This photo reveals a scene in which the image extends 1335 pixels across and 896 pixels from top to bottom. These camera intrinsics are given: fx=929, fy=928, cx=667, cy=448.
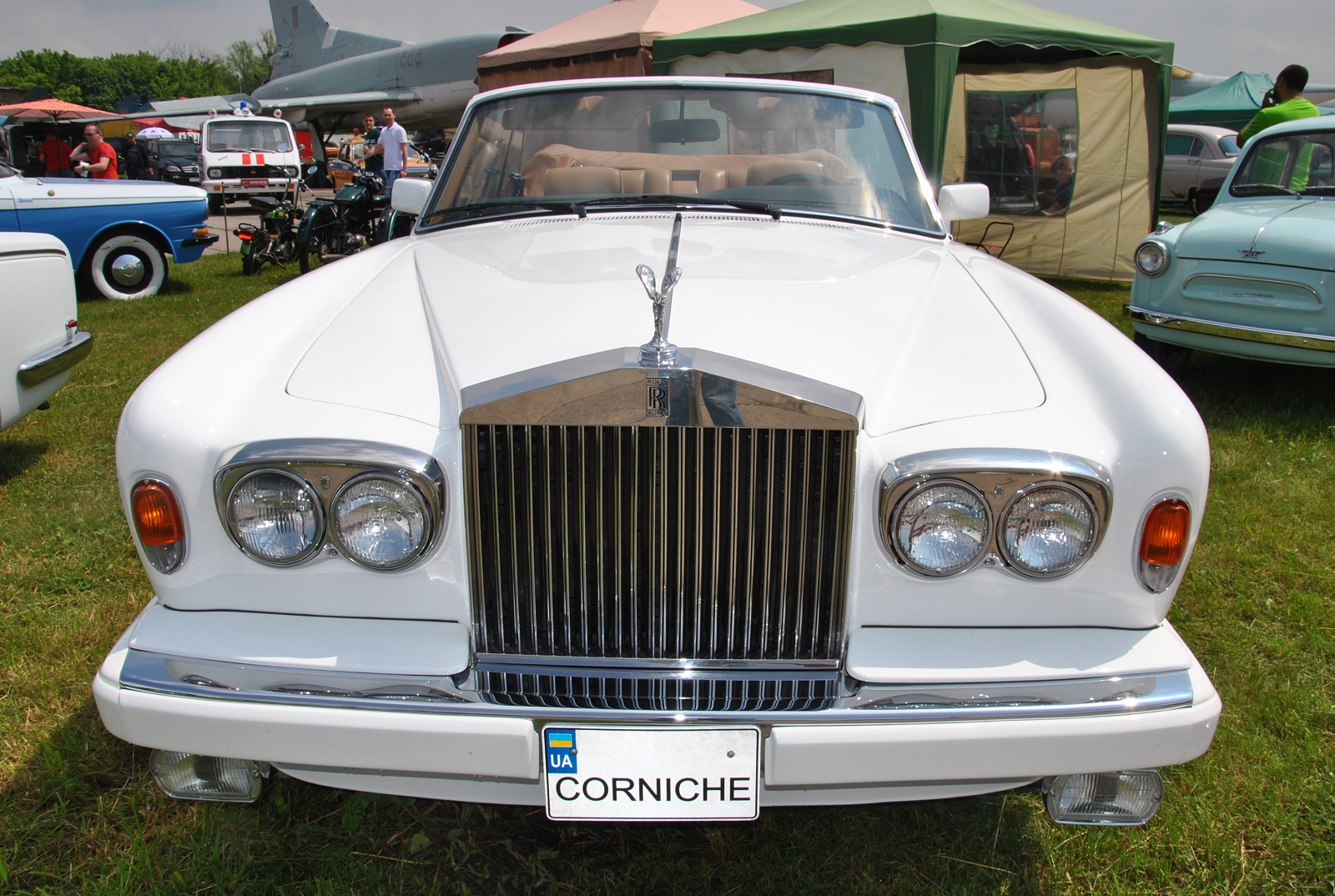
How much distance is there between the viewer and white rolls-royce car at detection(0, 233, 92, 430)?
3.76m

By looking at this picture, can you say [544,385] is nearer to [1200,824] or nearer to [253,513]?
[253,513]

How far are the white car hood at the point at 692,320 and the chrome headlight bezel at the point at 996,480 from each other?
112 millimetres

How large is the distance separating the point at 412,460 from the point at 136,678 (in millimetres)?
613

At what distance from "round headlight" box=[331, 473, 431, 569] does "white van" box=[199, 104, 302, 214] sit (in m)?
18.2

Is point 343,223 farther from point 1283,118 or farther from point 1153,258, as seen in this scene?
point 1283,118

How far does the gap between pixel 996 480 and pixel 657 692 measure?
70 cm

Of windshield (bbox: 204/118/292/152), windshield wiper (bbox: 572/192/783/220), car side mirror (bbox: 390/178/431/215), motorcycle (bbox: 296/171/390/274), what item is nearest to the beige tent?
motorcycle (bbox: 296/171/390/274)

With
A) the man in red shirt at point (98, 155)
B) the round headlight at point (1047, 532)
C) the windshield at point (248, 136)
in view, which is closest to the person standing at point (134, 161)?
the windshield at point (248, 136)

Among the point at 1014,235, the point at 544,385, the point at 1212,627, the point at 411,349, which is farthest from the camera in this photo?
the point at 1014,235

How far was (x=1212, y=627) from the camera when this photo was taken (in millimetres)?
3051

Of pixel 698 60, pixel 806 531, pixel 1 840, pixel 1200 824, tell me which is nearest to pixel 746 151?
pixel 806 531

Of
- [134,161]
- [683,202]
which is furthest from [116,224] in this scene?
[134,161]

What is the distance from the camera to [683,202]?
2.87 meters

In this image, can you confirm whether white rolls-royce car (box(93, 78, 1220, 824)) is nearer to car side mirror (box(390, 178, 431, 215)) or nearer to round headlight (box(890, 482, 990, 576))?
round headlight (box(890, 482, 990, 576))
